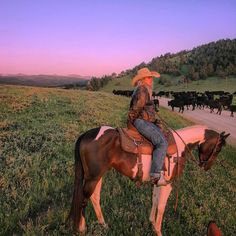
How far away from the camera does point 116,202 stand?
747 cm

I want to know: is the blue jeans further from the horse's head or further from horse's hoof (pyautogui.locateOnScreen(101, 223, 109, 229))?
horse's hoof (pyautogui.locateOnScreen(101, 223, 109, 229))

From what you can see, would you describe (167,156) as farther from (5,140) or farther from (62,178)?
(5,140)

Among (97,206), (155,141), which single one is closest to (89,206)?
(97,206)

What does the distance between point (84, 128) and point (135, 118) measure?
29.6ft

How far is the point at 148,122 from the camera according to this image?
6.42 metres

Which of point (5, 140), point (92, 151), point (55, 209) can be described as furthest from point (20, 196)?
point (5, 140)

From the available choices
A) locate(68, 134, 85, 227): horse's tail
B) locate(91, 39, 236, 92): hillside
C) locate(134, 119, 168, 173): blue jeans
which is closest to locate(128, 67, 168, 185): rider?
locate(134, 119, 168, 173): blue jeans

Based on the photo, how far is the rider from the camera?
6.33m

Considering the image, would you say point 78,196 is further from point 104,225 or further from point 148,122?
point 148,122

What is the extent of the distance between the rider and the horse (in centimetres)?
21

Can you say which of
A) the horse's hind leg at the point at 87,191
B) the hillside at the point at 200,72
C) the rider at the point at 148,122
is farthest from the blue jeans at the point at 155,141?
the hillside at the point at 200,72

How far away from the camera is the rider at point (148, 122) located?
633cm

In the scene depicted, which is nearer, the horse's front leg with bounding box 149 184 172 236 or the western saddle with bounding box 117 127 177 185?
the western saddle with bounding box 117 127 177 185

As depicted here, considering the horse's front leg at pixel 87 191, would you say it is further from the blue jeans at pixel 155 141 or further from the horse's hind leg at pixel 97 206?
the blue jeans at pixel 155 141
